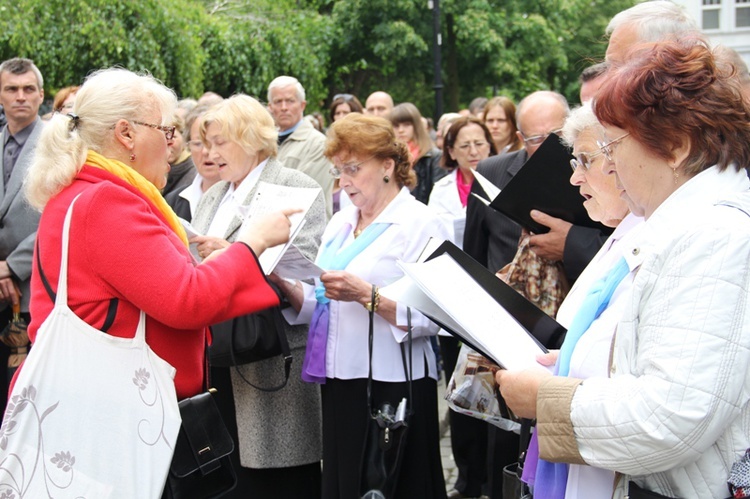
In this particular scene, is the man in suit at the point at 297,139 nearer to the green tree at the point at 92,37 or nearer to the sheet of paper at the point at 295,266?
the sheet of paper at the point at 295,266

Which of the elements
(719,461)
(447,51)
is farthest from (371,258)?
(447,51)

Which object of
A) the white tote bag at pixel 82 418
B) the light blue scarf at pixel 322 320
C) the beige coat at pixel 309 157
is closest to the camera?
the white tote bag at pixel 82 418

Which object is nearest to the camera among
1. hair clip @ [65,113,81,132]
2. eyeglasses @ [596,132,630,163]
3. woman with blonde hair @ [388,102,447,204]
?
eyeglasses @ [596,132,630,163]

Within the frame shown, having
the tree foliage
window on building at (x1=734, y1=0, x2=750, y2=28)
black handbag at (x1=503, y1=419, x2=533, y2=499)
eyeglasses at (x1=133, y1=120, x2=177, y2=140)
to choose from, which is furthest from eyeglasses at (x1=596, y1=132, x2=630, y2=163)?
window on building at (x1=734, y1=0, x2=750, y2=28)

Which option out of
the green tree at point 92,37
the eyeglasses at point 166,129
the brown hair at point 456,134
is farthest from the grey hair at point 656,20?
the green tree at point 92,37

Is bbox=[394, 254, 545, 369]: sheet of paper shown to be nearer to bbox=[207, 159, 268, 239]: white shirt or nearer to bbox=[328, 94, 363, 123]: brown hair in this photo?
bbox=[207, 159, 268, 239]: white shirt

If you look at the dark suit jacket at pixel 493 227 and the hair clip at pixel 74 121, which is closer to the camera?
the hair clip at pixel 74 121

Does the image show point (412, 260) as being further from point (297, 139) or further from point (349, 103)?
point (349, 103)

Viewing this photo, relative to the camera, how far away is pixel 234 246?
2996mm

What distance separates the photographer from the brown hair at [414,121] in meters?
7.98

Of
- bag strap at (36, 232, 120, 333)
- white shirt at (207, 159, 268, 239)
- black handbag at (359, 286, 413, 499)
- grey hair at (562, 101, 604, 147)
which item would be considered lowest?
black handbag at (359, 286, 413, 499)

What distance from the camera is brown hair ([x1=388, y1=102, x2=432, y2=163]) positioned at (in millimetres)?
7980

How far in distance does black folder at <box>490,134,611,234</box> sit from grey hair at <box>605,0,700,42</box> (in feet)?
1.75

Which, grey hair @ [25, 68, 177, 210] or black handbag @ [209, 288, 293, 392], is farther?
black handbag @ [209, 288, 293, 392]
